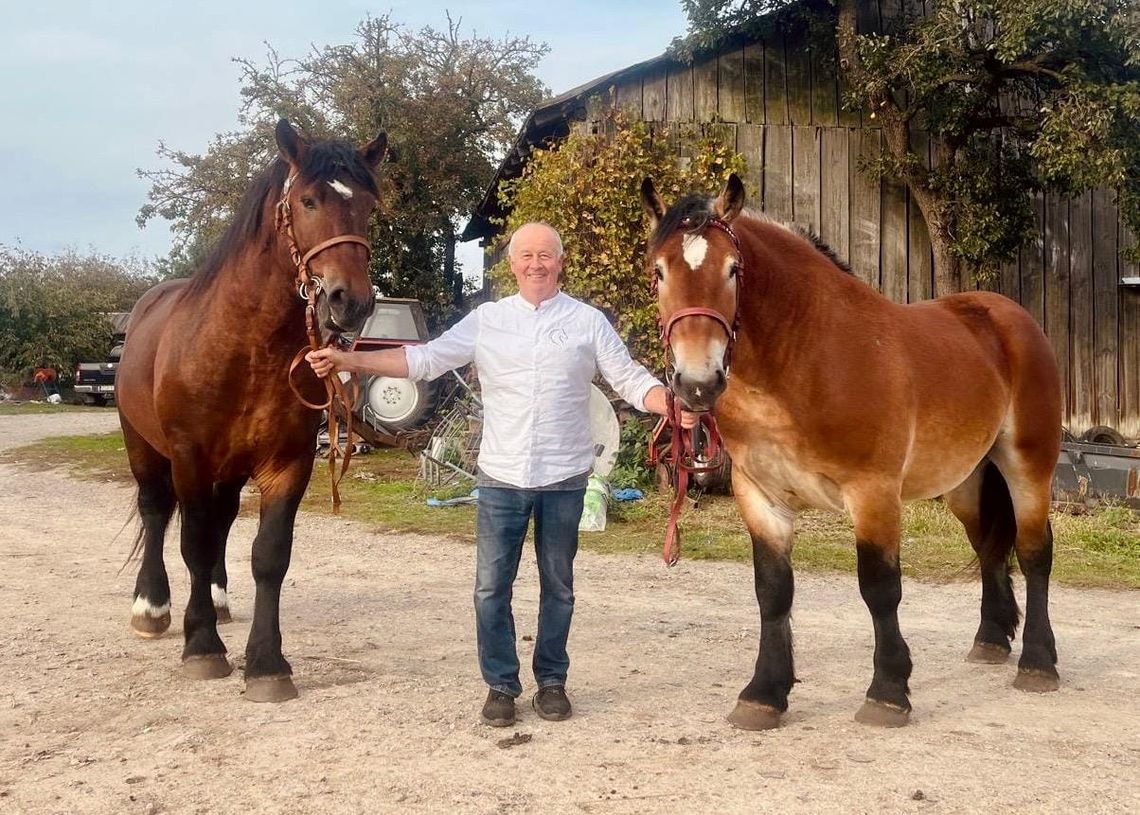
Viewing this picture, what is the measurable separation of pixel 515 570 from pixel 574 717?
0.61 m

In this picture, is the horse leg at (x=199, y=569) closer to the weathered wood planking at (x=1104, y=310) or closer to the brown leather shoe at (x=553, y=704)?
the brown leather shoe at (x=553, y=704)

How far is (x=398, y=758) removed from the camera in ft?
10.5

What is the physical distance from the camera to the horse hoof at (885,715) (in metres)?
3.53

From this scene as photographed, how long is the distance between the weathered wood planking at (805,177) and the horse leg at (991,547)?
268 inches

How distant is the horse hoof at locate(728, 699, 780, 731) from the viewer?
11.5ft

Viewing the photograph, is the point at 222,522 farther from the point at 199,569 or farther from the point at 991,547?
the point at 991,547

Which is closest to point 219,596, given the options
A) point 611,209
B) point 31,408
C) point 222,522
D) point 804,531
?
point 222,522

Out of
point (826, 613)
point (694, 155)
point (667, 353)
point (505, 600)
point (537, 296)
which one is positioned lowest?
point (826, 613)

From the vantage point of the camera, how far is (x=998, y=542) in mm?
4707

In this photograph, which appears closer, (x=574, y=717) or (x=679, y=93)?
(x=574, y=717)

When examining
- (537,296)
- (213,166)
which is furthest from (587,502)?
(213,166)

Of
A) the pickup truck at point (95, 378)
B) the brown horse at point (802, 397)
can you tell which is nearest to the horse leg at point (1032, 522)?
the brown horse at point (802, 397)

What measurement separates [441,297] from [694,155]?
12956mm

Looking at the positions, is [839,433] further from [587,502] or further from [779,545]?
[587,502]
